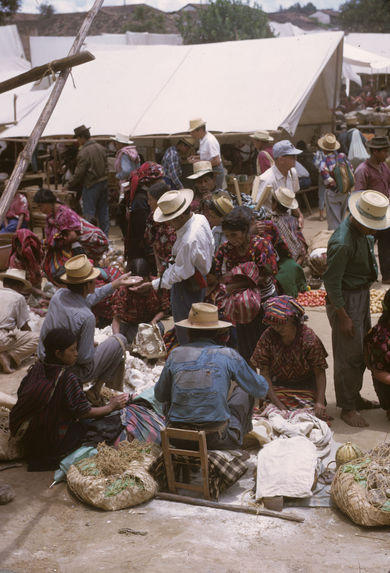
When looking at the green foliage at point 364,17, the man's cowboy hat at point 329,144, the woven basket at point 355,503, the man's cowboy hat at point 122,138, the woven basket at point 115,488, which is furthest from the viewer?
the green foliage at point 364,17

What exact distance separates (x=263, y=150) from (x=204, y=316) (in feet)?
20.1

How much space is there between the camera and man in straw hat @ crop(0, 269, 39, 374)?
6.33 m

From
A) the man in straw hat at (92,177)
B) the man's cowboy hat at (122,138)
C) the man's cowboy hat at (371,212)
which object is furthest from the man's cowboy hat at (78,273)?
the man's cowboy hat at (122,138)

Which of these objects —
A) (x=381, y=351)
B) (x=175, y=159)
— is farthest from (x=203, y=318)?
(x=175, y=159)

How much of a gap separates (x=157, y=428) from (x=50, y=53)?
28.6m

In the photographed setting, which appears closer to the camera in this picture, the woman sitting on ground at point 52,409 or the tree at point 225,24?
the woman sitting on ground at point 52,409

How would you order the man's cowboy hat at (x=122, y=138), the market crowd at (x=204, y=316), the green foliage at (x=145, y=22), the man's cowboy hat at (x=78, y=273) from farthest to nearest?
the green foliage at (x=145, y=22), the man's cowboy hat at (x=122, y=138), the man's cowboy hat at (x=78, y=273), the market crowd at (x=204, y=316)

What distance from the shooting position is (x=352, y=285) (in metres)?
4.98

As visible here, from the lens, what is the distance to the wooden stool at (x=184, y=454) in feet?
12.8

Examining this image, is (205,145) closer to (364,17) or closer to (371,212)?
(371,212)

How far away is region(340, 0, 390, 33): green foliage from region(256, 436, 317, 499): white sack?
180 feet

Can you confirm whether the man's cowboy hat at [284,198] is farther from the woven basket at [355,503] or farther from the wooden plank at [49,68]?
the woven basket at [355,503]

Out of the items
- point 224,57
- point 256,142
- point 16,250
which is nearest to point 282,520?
point 16,250

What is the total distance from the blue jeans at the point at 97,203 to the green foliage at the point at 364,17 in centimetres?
4859
